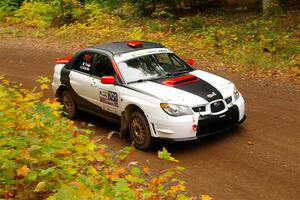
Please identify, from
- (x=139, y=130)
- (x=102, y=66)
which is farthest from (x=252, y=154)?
(x=102, y=66)

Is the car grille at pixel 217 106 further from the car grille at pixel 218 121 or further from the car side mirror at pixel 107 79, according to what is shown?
the car side mirror at pixel 107 79

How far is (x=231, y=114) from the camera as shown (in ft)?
25.8

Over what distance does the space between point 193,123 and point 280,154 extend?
1635 millimetres

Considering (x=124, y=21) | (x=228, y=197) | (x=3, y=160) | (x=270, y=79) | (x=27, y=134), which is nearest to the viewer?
(x=3, y=160)

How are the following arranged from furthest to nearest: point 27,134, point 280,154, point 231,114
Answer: point 231,114 < point 280,154 < point 27,134

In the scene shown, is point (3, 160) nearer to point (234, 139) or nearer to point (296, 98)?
point (234, 139)

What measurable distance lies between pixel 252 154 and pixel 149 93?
85.4 inches

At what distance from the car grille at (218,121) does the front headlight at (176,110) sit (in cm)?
28

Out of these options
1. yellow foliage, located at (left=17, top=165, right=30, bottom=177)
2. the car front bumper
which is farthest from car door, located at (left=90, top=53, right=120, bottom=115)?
yellow foliage, located at (left=17, top=165, right=30, bottom=177)

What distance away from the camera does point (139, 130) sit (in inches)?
312

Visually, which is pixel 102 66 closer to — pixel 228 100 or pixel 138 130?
pixel 138 130

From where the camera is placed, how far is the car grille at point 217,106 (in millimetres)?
7617

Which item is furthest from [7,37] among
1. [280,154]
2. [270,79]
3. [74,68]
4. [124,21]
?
[280,154]

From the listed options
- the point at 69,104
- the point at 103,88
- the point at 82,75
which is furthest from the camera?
the point at 69,104
